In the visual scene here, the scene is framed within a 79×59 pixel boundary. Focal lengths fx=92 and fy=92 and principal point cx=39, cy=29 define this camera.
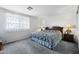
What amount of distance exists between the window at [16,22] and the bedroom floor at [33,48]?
0.24 m

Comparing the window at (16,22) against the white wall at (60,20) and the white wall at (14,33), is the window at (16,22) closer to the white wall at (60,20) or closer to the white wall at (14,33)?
the white wall at (14,33)

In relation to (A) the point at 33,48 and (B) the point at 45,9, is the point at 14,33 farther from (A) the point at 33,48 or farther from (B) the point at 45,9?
(B) the point at 45,9

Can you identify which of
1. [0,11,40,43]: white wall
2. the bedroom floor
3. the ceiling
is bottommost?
the bedroom floor

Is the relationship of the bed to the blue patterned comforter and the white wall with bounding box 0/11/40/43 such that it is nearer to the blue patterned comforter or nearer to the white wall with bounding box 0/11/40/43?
the blue patterned comforter

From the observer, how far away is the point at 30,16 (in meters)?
1.59

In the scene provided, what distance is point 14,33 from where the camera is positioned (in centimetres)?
157

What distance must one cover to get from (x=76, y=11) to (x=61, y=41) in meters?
0.56

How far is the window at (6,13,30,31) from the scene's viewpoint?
1.50 metres

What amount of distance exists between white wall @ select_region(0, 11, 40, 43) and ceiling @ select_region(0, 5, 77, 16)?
0.11m

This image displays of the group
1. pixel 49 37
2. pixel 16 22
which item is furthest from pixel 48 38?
pixel 16 22

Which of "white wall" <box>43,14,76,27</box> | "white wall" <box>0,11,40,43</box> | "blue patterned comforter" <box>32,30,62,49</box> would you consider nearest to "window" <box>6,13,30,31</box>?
"white wall" <box>0,11,40,43</box>

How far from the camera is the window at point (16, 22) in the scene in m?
1.50

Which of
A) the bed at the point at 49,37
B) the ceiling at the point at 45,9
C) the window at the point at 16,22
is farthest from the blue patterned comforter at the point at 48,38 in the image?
the ceiling at the point at 45,9
